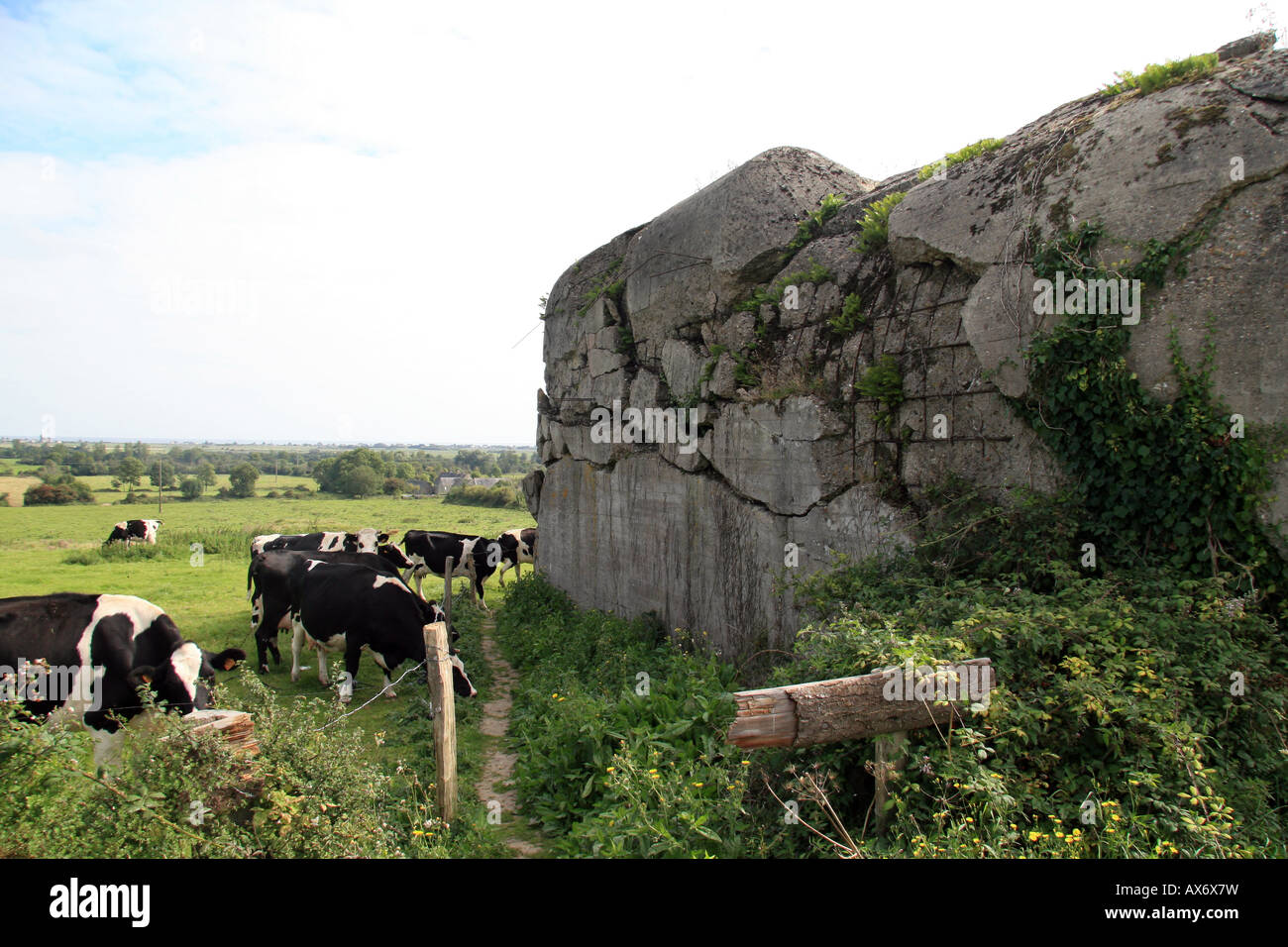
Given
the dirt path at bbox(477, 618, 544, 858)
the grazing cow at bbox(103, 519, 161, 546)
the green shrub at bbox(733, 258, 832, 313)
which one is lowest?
the dirt path at bbox(477, 618, 544, 858)

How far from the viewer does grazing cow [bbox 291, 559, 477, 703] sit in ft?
32.6

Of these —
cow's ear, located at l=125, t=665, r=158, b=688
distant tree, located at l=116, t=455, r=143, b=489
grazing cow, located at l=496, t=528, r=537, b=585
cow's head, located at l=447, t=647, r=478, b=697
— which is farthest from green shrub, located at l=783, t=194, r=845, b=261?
distant tree, located at l=116, t=455, r=143, b=489

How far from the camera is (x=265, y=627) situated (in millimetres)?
11461

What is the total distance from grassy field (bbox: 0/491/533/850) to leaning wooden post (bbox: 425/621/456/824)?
52 cm

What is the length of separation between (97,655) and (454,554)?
11.1 metres

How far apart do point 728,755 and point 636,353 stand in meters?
7.10

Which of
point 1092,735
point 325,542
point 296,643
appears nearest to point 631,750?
point 1092,735

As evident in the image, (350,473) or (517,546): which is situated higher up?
(350,473)

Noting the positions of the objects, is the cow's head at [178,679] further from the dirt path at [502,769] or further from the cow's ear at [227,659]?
the dirt path at [502,769]

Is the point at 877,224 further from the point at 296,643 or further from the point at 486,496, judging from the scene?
the point at 486,496

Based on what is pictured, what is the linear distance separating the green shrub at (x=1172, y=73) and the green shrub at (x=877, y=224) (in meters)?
2.00

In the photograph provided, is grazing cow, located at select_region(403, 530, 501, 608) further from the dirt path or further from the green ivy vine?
the green ivy vine

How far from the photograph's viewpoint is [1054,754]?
4016 mm

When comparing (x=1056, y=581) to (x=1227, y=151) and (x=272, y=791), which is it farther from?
(x=272, y=791)
